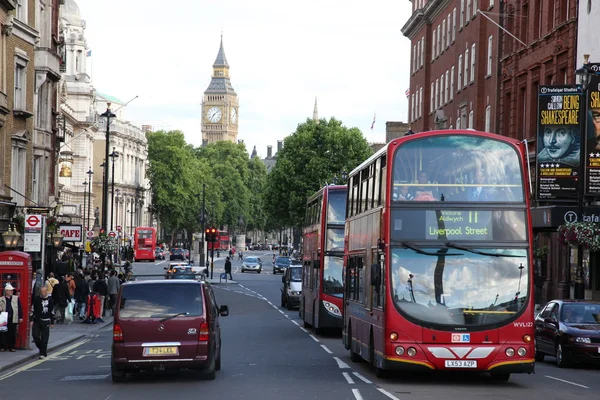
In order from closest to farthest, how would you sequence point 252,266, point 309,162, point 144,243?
point 309,162 < point 252,266 < point 144,243

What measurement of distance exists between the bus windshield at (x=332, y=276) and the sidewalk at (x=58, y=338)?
7120mm

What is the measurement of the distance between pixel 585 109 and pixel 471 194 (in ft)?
48.6

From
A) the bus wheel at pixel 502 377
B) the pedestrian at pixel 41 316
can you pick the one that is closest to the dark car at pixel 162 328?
the bus wheel at pixel 502 377

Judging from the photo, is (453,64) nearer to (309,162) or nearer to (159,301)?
(309,162)

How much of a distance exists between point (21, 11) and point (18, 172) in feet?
19.1

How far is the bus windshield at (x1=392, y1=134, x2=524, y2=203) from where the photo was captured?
1927 cm

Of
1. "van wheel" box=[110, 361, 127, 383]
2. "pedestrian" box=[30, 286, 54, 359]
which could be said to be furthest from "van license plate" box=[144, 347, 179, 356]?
"pedestrian" box=[30, 286, 54, 359]

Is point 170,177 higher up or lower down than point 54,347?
higher up

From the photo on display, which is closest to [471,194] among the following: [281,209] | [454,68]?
[454,68]

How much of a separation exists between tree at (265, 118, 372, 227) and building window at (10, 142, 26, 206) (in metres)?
61.5

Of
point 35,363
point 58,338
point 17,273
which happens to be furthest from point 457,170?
point 58,338

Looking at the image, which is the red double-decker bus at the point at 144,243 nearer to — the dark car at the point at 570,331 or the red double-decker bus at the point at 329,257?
the red double-decker bus at the point at 329,257

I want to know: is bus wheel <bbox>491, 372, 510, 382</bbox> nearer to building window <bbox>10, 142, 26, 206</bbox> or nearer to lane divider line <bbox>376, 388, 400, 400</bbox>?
lane divider line <bbox>376, 388, 400, 400</bbox>

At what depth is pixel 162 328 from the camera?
19484 millimetres
